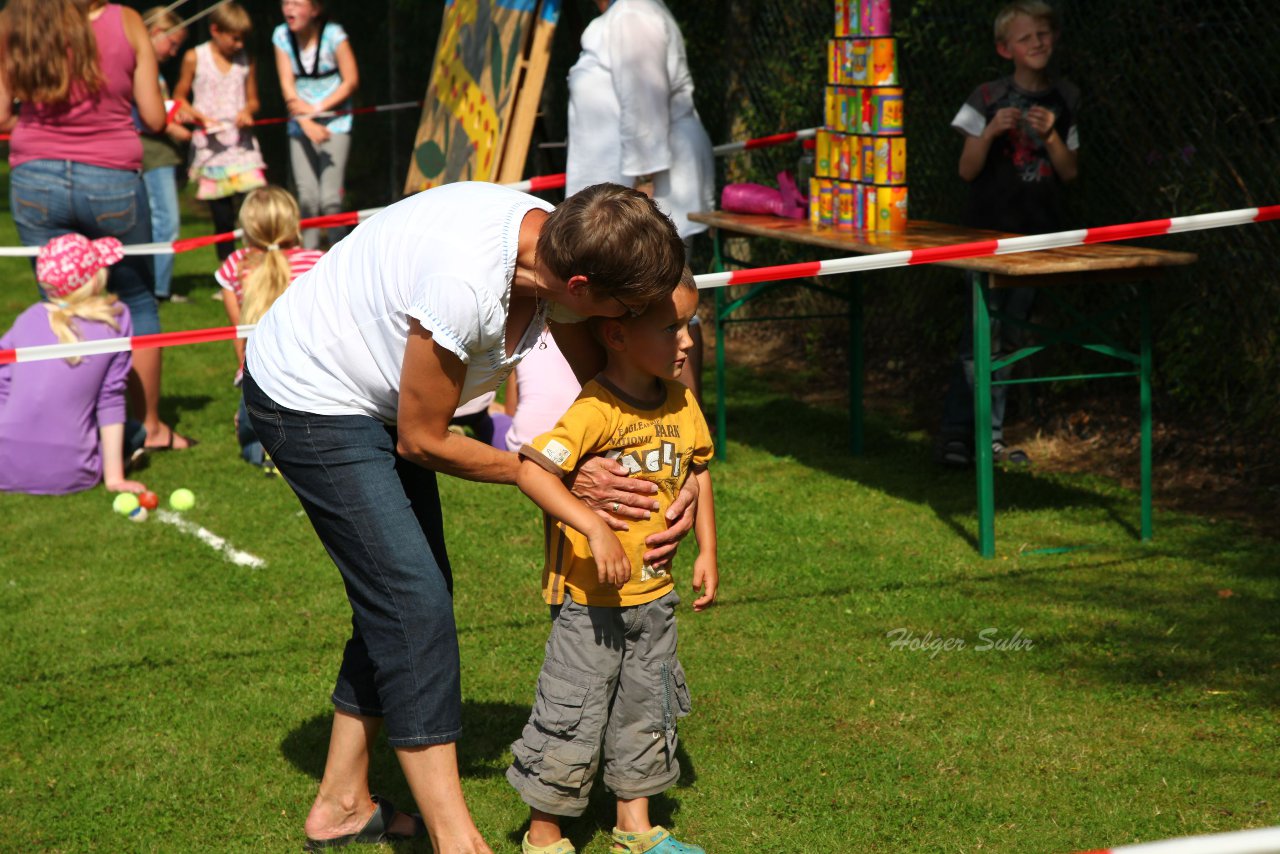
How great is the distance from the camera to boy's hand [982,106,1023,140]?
21.5 feet

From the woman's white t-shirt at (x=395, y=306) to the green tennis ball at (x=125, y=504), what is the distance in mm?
3446

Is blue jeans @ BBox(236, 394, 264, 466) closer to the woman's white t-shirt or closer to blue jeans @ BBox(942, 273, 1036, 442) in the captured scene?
blue jeans @ BBox(942, 273, 1036, 442)

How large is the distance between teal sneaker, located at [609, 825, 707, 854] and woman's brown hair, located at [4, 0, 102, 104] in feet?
16.4

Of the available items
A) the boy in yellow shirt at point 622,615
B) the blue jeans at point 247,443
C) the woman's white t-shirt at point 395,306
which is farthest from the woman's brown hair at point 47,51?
the boy in yellow shirt at point 622,615

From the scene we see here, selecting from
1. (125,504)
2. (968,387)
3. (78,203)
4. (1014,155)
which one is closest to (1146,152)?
(1014,155)

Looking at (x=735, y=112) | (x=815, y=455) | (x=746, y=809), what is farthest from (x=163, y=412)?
(x=746, y=809)

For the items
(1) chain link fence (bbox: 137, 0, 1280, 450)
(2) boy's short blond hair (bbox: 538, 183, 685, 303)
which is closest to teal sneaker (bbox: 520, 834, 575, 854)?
(2) boy's short blond hair (bbox: 538, 183, 685, 303)

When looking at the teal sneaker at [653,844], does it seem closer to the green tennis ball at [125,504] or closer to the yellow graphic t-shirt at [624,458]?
the yellow graphic t-shirt at [624,458]

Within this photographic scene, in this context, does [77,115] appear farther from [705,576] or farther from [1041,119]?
[705,576]

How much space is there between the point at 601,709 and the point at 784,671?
4.38 feet

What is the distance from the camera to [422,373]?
2.85m

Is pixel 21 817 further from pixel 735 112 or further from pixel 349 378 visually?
pixel 735 112

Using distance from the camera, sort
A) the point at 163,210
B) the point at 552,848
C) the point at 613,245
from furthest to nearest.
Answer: the point at 163,210, the point at 552,848, the point at 613,245

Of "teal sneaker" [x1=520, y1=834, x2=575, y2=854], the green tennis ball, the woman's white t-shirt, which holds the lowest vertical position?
the green tennis ball
